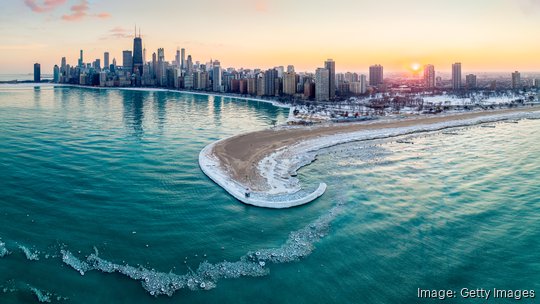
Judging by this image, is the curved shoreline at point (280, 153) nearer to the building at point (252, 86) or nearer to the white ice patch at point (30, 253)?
the white ice patch at point (30, 253)

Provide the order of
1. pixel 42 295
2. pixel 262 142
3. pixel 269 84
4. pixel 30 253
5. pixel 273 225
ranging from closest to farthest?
pixel 42 295 → pixel 30 253 → pixel 273 225 → pixel 262 142 → pixel 269 84

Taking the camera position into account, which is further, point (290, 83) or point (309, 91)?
point (290, 83)

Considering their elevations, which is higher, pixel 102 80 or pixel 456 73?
pixel 456 73

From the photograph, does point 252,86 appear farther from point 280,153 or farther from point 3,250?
point 3,250

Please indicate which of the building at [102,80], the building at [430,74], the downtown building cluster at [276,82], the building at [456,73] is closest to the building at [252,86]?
the downtown building cluster at [276,82]

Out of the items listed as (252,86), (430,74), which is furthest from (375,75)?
(252,86)

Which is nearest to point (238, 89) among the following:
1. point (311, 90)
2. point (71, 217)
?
point (311, 90)

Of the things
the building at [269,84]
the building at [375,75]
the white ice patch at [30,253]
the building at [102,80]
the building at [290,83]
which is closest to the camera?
the white ice patch at [30,253]

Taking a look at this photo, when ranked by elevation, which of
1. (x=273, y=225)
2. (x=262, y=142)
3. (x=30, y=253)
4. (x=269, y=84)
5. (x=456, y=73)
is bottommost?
(x=30, y=253)
